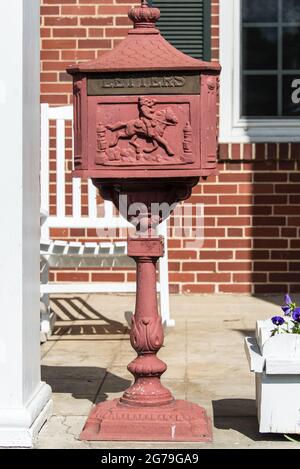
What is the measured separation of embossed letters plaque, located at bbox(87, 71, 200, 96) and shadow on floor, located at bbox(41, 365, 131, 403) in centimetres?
145

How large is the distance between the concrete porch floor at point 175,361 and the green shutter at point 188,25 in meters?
1.81

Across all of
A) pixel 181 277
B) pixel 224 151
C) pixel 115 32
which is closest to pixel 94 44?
pixel 115 32

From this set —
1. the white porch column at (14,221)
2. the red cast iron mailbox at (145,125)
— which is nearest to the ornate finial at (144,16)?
the red cast iron mailbox at (145,125)

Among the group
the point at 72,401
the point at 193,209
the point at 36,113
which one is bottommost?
the point at 72,401

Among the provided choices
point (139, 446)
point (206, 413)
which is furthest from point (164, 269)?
point (139, 446)

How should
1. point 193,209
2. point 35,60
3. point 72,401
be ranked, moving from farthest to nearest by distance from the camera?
point 193,209, point 72,401, point 35,60

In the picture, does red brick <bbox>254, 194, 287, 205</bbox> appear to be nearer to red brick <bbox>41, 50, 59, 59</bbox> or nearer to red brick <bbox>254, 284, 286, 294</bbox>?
red brick <bbox>254, 284, 286, 294</bbox>

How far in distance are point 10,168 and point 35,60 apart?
1.69ft

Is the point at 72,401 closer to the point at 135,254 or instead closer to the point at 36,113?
the point at 135,254

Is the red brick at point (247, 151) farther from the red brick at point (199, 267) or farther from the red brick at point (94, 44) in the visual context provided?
the red brick at point (94, 44)

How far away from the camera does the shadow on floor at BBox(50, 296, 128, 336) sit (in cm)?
654

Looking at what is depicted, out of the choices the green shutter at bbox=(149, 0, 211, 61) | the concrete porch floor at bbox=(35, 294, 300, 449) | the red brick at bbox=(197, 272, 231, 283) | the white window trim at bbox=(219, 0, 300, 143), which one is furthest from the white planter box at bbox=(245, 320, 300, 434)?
the green shutter at bbox=(149, 0, 211, 61)

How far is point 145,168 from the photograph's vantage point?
3922mm

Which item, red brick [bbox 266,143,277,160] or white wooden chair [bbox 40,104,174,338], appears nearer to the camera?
white wooden chair [bbox 40,104,174,338]
